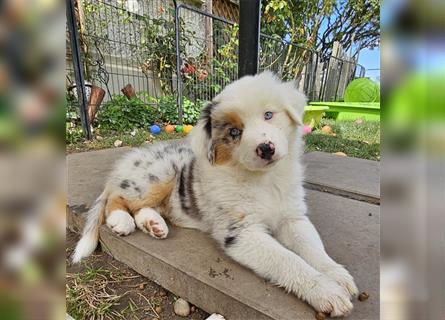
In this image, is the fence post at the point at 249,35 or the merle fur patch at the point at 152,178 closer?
the merle fur patch at the point at 152,178

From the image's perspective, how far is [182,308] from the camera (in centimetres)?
155

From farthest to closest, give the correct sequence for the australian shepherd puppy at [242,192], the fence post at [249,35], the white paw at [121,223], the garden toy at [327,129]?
1. the garden toy at [327,129]
2. the fence post at [249,35]
3. the white paw at [121,223]
4. the australian shepherd puppy at [242,192]

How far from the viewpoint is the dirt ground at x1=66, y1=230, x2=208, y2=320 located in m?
1.52

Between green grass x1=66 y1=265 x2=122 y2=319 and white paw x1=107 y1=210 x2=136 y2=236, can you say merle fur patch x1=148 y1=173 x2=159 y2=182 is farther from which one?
green grass x1=66 y1=265 x2=122 y2=319

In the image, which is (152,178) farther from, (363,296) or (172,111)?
(172,111)

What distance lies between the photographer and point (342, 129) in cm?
674

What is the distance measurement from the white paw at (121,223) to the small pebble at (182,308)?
0.57m

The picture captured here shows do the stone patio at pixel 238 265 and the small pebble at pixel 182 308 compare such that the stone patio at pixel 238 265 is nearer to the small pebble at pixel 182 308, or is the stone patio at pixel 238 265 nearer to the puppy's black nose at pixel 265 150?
the small pebble at pixel 182 308

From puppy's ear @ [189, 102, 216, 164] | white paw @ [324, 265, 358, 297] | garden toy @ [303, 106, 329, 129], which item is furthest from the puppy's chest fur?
garden toy @ [303, 106, 329, 129]

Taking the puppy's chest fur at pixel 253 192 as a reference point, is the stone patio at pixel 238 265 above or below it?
below

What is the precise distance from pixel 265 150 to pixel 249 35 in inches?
54.7

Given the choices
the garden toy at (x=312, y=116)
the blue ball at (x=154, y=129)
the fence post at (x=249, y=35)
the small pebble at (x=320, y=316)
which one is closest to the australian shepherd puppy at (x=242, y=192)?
the small pebble at (x=320, y=316)

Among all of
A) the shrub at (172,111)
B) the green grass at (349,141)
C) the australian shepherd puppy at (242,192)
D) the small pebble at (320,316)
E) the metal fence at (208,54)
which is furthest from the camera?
the metal fence at (208,54)

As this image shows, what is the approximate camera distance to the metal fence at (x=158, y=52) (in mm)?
6207
